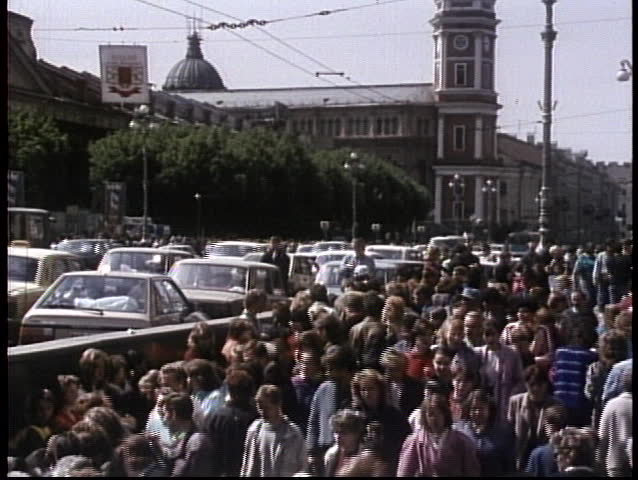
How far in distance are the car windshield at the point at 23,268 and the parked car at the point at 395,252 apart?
2.32 m

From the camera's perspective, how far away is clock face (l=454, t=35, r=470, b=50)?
4320 mm

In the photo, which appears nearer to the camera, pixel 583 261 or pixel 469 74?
pixel 469 74

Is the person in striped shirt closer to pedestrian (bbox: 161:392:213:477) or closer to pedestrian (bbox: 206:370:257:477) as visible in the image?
pedestrian (bbox: 206:370:257:477)

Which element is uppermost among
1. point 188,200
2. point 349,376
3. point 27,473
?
point 188,200

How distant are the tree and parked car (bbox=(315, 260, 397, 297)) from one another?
1657mm

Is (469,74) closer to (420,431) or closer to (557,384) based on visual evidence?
(557,384)

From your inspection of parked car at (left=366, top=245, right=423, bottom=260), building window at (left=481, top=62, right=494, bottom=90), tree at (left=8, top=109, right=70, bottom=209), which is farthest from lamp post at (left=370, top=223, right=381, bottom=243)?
building window at (left=481, top=62, right=494, bottom=90)

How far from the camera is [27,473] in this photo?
359cm

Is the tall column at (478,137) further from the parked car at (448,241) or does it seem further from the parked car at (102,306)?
the parked car at (102,306)

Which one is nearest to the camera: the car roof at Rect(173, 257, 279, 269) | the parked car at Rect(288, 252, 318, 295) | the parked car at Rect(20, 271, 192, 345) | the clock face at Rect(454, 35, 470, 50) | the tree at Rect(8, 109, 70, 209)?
the clock face at Rect(454, 35, 470, 50)

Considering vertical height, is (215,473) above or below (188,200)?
below

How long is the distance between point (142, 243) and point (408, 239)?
6.74 ft

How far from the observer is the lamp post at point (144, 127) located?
20.5 ft

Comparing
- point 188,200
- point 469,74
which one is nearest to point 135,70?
point 469,74
